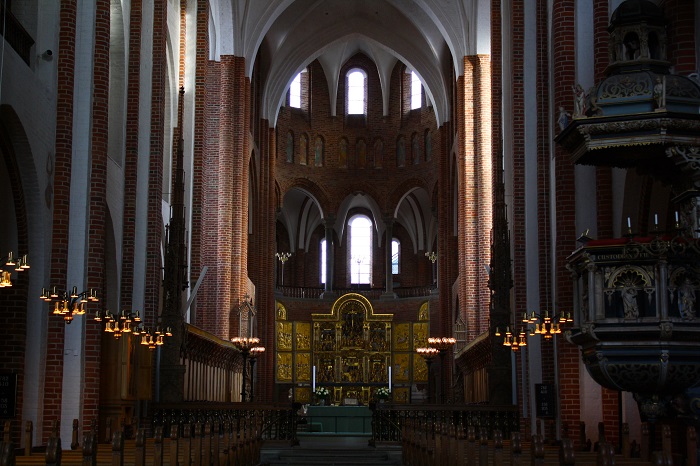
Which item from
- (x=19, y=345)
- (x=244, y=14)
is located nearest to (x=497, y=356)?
(x=19, y=345)

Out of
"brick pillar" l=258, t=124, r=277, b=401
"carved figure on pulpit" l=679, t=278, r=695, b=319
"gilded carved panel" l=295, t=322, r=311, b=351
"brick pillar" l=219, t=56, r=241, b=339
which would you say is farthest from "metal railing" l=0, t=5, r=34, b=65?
"gilded carved panel" l=295, t=322, r=311, b=351

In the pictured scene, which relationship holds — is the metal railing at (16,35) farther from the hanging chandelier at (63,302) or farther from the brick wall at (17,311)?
the hanging chandelier at (63,302)

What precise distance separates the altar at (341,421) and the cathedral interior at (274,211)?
11.1 feet

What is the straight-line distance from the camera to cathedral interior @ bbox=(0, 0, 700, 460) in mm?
10969

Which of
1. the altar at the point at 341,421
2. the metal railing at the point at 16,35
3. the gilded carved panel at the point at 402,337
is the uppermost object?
the metal railing at the point at 16,35

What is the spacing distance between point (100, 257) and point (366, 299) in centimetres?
2796

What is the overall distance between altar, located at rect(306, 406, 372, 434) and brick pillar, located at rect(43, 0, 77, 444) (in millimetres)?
17463

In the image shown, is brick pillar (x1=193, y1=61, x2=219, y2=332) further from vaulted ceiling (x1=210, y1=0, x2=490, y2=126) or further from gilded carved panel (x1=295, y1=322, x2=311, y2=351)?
gilded carved panel (x1=295, y1=322, x2=311, y2=351)

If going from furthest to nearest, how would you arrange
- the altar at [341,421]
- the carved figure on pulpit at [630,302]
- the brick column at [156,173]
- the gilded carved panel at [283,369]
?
the gilded carved panel at [283,369]
the altar at [341,421]
the brick column at [156,173]
the carved figure on pulpit at [630,302]

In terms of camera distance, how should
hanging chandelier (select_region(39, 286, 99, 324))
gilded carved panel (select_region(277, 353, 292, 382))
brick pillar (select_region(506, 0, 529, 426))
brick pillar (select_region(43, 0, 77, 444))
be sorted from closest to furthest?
1. hanging chandelier (select_region(39, 286, 99, 324))
2. brick pillar (select_region(43, 0, 77, 444))
3. brick pillar (select_region(506, 0, 529, 426))
4. gilded carved panel (select_region(277, 353, 292, 382))

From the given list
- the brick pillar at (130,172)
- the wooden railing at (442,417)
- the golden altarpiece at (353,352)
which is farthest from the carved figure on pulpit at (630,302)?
the golden altarpiece at (353,352)

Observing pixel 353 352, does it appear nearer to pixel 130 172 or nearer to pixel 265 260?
pixel 265 260

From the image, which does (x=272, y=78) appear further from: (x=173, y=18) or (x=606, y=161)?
(x=606, y=161)

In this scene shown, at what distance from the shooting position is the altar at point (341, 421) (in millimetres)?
34188
